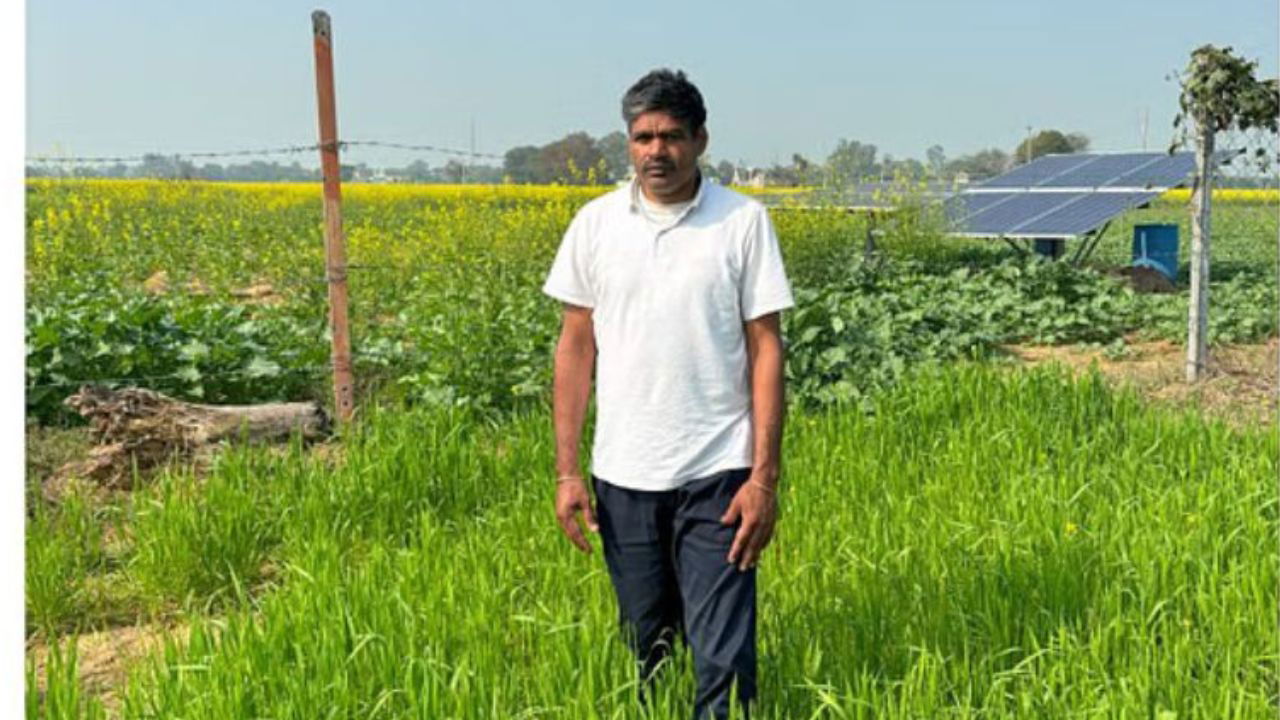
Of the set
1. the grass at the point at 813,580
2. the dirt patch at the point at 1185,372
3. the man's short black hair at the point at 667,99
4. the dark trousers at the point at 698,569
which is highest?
the man's short black hair at the point at 667,99

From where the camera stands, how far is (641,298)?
2.77 metres

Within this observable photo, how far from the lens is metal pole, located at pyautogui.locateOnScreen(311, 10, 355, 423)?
245 inches

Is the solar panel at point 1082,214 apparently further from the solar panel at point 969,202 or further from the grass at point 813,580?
the grass at point 813,580

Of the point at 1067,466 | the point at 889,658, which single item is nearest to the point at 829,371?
the point at 1067,466

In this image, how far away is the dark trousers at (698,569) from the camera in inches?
109

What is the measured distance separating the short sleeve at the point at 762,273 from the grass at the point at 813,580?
0.90 meters

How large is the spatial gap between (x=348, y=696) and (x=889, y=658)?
1.50m

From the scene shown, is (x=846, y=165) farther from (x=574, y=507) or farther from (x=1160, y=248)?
(x=574, y=507)

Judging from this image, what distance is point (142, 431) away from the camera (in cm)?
596

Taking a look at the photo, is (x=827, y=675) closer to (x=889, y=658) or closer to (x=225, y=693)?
(x=889, y=658)

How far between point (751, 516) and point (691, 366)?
1.25 ft

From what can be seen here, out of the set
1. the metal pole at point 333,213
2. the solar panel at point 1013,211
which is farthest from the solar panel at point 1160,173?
the metal pole at point 333,213

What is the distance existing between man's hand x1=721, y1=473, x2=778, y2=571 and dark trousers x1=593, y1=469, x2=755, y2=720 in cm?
4

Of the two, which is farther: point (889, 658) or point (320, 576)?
point (320, 576)
